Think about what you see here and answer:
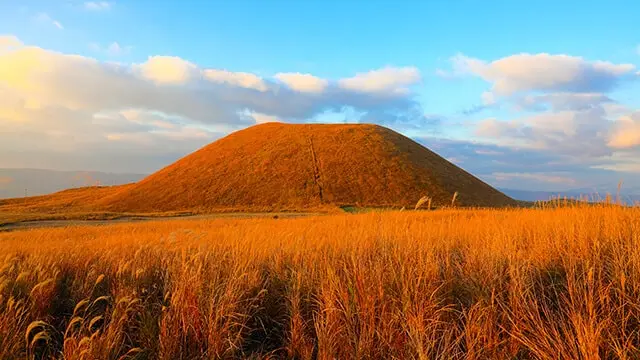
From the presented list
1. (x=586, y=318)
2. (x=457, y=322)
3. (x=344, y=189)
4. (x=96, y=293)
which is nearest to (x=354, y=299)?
(x=457, y=322)

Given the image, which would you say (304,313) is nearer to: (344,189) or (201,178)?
(344,189)

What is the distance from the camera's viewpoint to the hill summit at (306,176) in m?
62.7

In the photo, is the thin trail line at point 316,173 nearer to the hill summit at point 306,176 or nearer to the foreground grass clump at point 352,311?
the hill summit at point 306,176

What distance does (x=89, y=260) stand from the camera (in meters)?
6.54

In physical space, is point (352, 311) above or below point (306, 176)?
below

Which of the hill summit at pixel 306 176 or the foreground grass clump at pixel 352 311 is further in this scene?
the hill summit at pixel 306 176

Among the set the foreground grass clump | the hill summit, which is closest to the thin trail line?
the hill summit

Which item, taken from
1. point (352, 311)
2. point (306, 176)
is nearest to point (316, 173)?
point (306, 176)

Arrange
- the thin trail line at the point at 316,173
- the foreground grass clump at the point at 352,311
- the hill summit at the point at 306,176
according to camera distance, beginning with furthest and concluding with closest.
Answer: the thin trail line at the point at 316,173
the hill summit at the point at 306,176
the foreground grass clump at the point at 352,311

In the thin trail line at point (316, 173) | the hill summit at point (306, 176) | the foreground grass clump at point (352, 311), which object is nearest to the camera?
the foreground grass clump at point (352, 311)

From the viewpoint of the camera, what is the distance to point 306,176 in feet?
229

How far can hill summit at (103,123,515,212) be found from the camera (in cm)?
6269

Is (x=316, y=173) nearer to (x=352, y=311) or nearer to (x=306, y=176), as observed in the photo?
(x=306, y=176)

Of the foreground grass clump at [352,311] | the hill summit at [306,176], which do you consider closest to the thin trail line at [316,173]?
the hill summit at [306,176]
